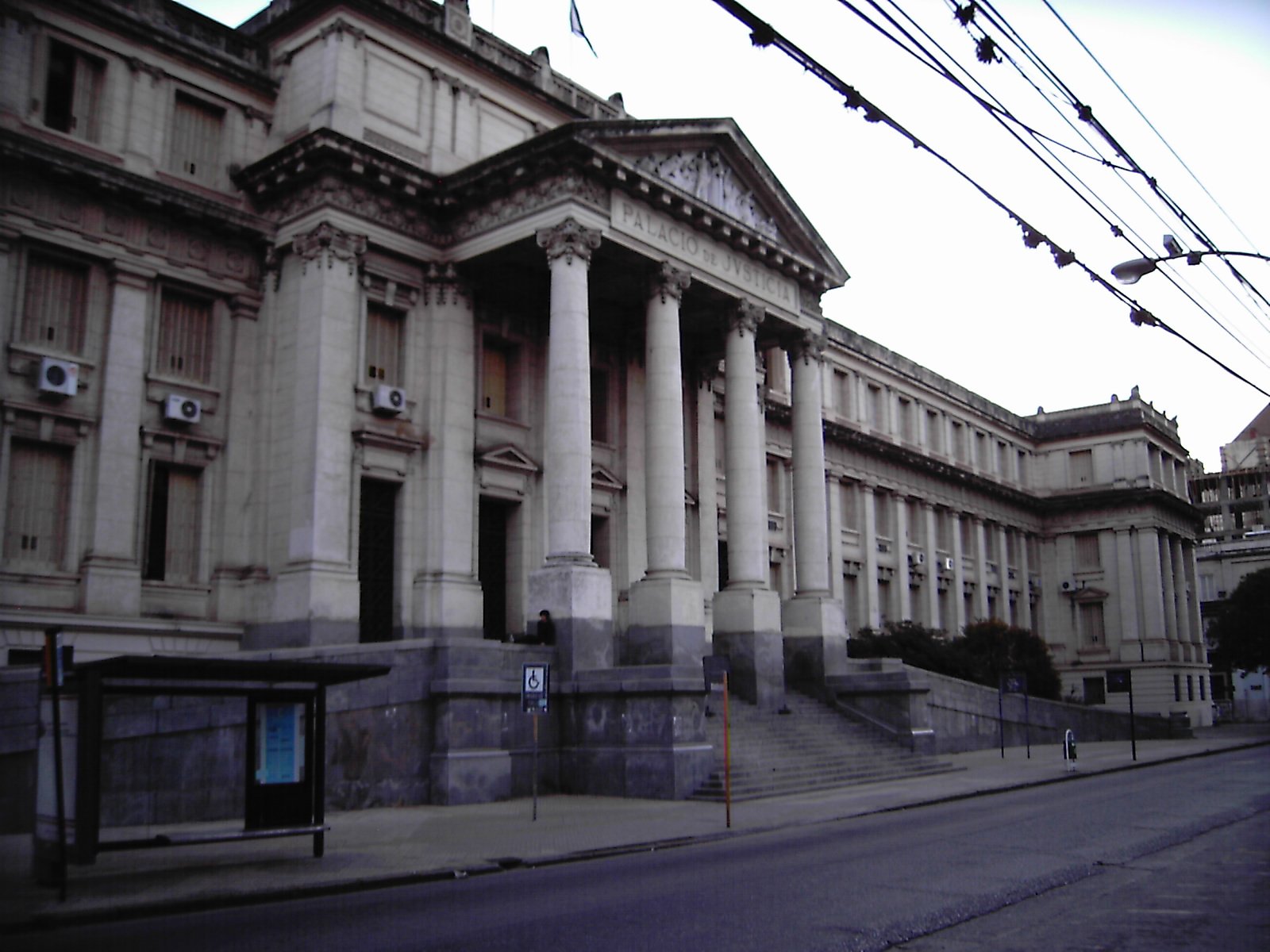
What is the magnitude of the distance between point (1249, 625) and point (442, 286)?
2218 inches

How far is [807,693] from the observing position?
31203 millimetres

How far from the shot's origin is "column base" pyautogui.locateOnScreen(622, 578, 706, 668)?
85.6ft

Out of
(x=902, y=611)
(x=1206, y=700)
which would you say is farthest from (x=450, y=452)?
(x=1206, y=700)

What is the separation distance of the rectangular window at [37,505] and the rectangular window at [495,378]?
31.9 ft

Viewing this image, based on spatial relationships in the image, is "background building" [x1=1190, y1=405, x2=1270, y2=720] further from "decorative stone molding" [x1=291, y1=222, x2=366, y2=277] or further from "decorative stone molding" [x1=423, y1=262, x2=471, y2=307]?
"decorative stone molding" [x1=291, y1=222, x2=366, y2=277]

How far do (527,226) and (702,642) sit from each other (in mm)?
10101

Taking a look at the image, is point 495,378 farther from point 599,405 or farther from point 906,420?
point 906,420

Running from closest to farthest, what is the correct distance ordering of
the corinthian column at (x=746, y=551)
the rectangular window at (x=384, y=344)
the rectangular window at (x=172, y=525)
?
the rectangular window at (x=172, y=525) < the rectangular window at (x=384, y=344) < the corinthian column at (x=746, y=551)

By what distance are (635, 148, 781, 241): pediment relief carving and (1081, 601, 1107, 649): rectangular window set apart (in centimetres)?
4340

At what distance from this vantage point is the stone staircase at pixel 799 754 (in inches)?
905

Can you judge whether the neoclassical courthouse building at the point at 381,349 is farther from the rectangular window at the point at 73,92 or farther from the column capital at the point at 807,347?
the column capital at the point at 807,347

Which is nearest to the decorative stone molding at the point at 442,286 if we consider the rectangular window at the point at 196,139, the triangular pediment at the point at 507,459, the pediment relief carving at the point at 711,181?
the triangular pediment at the point at 507,459

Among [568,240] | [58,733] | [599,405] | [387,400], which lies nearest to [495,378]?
[599,405]

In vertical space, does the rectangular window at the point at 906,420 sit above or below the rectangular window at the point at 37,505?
above
